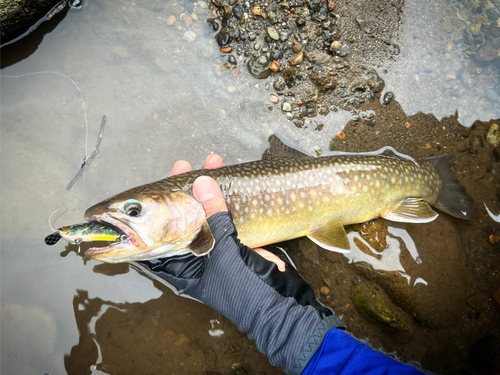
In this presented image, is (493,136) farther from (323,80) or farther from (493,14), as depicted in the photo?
(323,80)

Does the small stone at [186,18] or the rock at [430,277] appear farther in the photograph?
the small stone at [186,18]

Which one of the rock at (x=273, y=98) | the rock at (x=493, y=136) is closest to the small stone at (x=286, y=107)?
the rock at (x=273, y=98)

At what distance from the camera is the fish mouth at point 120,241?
7.13 ft

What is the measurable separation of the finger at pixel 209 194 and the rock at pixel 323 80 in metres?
2.06

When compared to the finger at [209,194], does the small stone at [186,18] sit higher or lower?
higher

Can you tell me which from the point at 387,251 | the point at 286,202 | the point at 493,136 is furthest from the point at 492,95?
the point at 286,202

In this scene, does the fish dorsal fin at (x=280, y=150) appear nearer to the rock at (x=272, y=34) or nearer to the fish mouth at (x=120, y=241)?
the rock at (x=272, y=34)

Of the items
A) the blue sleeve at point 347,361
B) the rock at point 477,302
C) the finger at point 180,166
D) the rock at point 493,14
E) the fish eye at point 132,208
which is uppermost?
the rock at point 493,14

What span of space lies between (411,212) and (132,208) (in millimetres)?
3181

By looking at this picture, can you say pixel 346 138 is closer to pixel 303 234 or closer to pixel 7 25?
pixel 303 234

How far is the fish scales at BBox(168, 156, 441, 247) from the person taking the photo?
2928 millimetres

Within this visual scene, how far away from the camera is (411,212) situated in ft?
11.4

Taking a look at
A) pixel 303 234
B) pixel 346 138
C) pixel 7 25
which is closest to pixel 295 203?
pixel 303 234

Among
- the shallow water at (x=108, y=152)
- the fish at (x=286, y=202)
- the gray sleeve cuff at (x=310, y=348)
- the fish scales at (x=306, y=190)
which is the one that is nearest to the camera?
the fish at (x=286, y=202)
